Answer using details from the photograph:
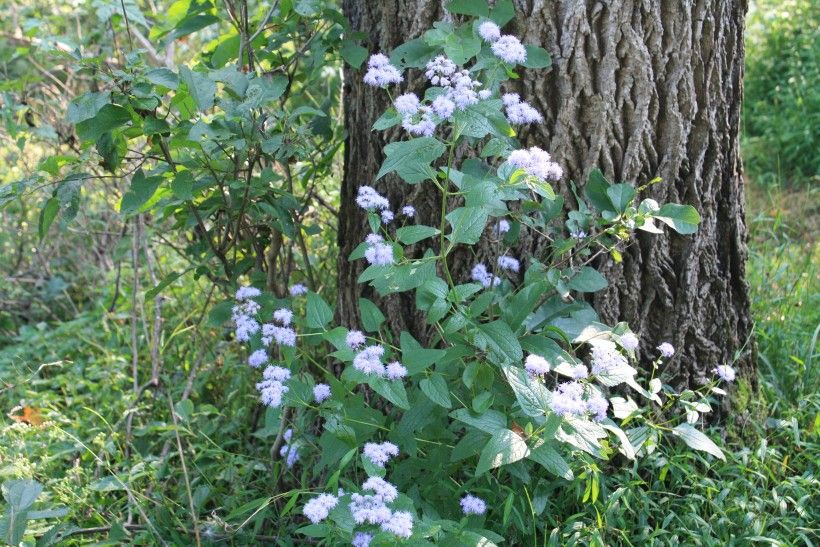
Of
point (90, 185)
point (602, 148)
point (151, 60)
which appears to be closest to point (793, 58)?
point (602, 148)

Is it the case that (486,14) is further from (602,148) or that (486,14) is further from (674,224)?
(674,224)

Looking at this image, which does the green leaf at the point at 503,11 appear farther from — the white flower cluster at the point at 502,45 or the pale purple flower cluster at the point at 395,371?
the pale purple flower cluster at the point at 395,371

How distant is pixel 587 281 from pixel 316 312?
672 mm

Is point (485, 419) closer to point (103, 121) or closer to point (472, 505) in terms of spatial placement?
point (472, 505)

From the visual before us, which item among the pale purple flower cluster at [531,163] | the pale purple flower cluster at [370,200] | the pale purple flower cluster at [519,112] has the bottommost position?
the pale purple flower cluster at [370,200]

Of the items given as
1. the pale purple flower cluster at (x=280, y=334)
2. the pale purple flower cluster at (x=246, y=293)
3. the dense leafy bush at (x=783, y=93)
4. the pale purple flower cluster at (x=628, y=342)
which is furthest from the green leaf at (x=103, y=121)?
the dense leafy bush at (x=783, y=93)

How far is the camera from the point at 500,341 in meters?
1.74

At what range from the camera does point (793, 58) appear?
5059 mm

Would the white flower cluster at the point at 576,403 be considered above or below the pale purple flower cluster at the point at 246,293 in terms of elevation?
below

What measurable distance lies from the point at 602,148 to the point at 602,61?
22cm

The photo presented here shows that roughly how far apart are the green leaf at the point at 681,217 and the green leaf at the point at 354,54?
88 cm

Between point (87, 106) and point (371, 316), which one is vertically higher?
point (87, 106)

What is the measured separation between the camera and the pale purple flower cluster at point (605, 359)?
5.70 feet

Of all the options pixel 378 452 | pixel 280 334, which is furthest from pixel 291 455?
pixel 378 452
